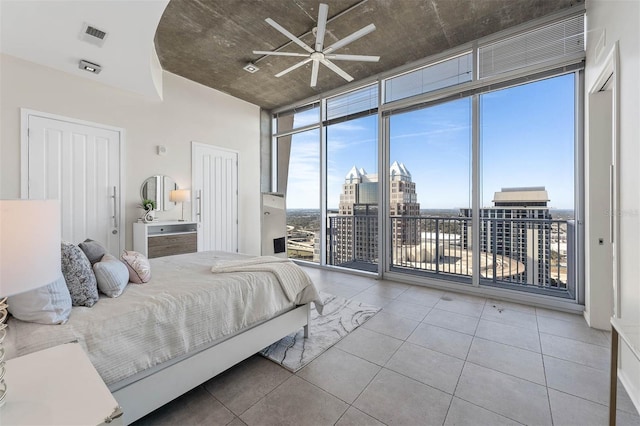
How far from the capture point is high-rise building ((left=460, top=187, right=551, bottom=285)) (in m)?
3.37

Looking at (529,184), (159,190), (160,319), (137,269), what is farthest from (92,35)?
(529,184)

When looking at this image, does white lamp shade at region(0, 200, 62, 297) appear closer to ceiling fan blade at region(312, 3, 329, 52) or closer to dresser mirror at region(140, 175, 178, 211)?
ceiling fan blade at region(312, 3, 329, 52)

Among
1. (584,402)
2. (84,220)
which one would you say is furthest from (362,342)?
(84,220)

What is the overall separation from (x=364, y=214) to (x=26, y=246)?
4340 millimetres

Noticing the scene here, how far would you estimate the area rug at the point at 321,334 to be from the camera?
84.6 inches

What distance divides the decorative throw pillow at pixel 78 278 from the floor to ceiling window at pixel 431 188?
375 cm

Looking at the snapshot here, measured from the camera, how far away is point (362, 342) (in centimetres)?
239

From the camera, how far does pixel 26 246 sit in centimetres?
75

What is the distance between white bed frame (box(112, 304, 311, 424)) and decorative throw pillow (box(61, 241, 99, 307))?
543 mm

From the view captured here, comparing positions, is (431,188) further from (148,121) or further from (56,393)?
(148,121)

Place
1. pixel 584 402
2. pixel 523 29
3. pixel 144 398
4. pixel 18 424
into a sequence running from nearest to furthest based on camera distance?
pixel 18 424 → pixel 144 398 → pixel 584 402 → pixel 523 29

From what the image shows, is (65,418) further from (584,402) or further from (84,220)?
(84,220)

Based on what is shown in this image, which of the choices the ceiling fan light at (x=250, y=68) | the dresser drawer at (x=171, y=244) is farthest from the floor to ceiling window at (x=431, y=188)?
the dresser drawer at (x=171, y=244)

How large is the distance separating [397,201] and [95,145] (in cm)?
426
